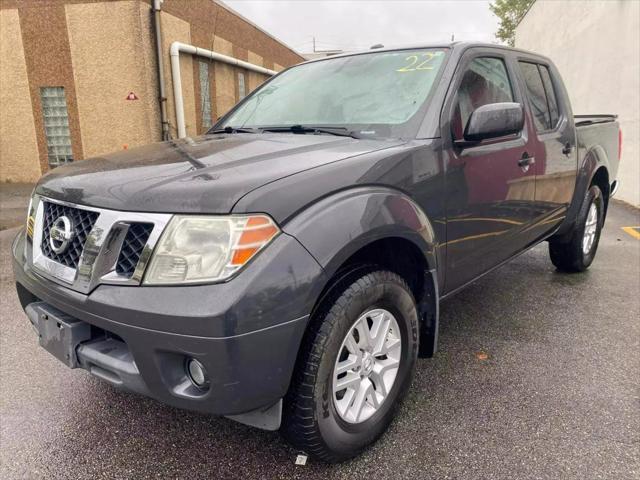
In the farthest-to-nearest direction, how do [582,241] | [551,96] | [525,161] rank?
1. [582,241]
2. [551,96]
3. [525,161]

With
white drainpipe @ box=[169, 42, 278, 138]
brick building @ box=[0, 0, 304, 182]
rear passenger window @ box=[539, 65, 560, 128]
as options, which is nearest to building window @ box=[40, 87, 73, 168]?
brick building @ box=[0, 0, 304, 182]

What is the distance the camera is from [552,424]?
2.25 metres

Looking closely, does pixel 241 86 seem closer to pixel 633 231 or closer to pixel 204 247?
pixel 633 231

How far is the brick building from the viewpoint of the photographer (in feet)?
34.0

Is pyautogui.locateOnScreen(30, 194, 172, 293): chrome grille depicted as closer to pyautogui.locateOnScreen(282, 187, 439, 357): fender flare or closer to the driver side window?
pyautogui.locateOnScreen(282, 187, 439, 357): fender flare

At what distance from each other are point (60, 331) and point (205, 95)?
12.5m

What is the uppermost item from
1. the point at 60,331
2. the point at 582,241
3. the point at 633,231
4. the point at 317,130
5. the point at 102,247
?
the point at 317,130

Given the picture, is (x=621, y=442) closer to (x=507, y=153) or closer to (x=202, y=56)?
(x=507, y=153)

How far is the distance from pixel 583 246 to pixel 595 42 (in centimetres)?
839

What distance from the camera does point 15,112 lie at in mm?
11281

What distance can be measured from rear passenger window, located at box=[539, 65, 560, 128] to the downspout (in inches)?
327

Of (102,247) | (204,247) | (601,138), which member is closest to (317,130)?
(204,247)

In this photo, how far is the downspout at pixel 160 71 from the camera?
1052cm

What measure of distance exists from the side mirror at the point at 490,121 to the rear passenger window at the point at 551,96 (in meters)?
1.34
